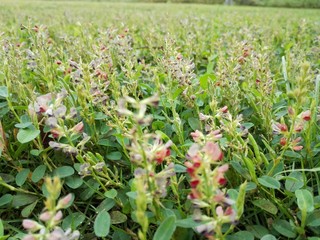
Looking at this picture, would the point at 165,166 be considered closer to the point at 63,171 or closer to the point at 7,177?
the point at 63,171

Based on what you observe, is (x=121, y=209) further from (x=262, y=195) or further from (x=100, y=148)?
(x=262, y=195)

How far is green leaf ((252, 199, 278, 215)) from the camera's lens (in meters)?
1.04

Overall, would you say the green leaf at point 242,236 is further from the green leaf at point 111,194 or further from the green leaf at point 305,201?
the green leaf at point 111,194

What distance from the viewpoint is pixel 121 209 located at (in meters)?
1.19

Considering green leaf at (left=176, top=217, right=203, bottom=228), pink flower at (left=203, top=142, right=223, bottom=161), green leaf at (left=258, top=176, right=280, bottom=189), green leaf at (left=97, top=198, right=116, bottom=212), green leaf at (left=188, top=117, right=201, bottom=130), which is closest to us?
pink flower at (left=203, top=142, right=223, bottom=161)

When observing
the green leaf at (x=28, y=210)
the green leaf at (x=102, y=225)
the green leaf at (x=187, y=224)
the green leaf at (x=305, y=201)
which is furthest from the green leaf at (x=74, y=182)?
the green leaf at (x=305, y=201)

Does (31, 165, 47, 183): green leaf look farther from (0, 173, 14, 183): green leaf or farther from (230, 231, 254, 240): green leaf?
(230, 231, 254, 240): green leaf

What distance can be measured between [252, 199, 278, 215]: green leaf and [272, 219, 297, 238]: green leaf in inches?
1.5

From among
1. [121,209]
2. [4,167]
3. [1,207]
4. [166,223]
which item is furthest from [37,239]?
[4,167]

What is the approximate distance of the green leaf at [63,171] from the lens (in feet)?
3.91

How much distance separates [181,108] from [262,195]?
22.0 inches

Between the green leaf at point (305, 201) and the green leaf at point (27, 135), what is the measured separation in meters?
0.76

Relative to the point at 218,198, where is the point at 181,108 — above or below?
below

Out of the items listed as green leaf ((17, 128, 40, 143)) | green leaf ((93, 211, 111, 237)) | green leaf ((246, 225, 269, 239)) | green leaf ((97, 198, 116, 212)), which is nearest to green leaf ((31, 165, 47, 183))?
green leaf ((17, 128, 40, 143))
